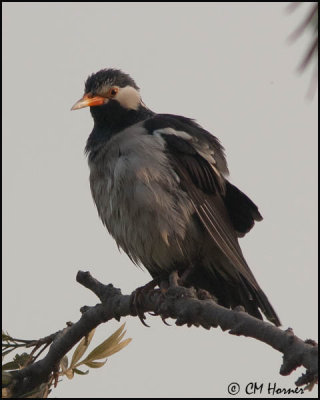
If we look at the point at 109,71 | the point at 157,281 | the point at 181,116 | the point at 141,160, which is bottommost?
the point at 157,281

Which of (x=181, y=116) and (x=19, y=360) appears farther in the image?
(x=181, y=116)

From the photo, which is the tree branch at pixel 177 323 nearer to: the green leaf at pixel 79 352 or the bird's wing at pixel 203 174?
the green leaf at pixel 79 352

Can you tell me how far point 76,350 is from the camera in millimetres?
2979

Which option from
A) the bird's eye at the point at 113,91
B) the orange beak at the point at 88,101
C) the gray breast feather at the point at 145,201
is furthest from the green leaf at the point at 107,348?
the bird's eye at the point at 113,91

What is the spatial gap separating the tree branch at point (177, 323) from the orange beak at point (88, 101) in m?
1.86

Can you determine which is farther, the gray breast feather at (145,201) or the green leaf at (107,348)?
the gray breast feather at (145,201)

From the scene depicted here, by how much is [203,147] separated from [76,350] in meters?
2.31

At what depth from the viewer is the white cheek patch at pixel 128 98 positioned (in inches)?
210

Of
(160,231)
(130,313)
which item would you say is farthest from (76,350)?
(160,231)

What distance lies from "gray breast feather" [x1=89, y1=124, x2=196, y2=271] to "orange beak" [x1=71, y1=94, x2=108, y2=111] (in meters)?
0.65

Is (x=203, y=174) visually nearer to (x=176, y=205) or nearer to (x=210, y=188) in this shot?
(x=210, y=188)

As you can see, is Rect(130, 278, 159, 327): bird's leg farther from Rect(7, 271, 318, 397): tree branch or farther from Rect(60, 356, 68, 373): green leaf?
Rect(60, 356, 68, 373): green leaf

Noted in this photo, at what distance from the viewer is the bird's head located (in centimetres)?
529

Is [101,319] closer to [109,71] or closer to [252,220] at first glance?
[252,220]
